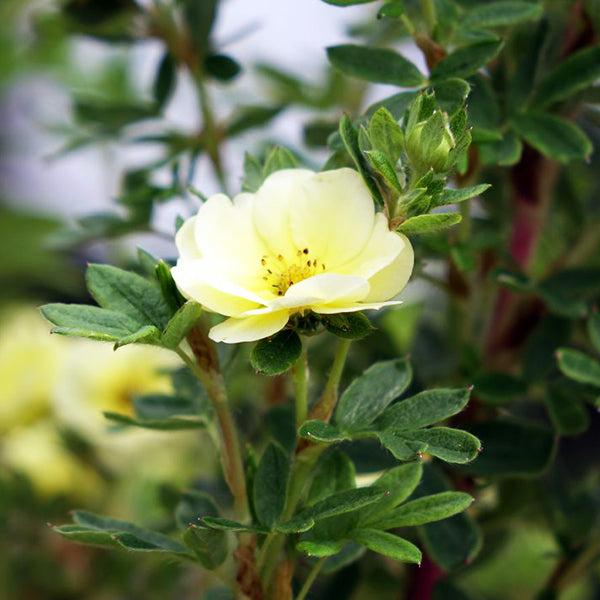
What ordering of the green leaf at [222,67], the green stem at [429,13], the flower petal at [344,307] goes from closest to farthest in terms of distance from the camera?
the flower petal at [344,307] < the green stem at [429,13] < the green leaf at [222,67]

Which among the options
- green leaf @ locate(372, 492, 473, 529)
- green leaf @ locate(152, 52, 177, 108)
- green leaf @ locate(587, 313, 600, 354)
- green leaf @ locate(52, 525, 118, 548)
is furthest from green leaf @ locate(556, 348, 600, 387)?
green leaf @ locate(152, 52, 177, 108)

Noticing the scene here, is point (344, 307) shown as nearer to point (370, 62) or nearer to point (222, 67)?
point (370, 62)

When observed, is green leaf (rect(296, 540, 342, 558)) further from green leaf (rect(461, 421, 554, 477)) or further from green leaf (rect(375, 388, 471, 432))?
green leaf (rect(461, 421, 554, 477))

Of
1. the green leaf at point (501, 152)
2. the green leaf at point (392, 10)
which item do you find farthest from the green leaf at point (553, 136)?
the green leaf at point (392, 10)

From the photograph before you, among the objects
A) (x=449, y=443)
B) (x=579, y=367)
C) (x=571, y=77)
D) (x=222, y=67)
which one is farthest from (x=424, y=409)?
(x=222, y=67)

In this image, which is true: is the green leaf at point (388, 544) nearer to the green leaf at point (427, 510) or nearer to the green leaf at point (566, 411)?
the green leaf at point (427, 510)

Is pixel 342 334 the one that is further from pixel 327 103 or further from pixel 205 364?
pixel 327 103
